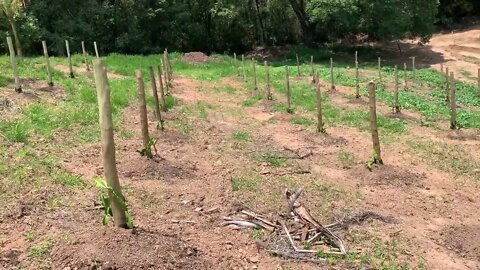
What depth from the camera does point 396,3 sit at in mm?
25516

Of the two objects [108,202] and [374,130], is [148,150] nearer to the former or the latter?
[108,202]

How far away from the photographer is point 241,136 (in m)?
11.1

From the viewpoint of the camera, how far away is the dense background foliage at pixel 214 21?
25297mm

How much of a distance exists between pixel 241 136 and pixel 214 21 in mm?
23278

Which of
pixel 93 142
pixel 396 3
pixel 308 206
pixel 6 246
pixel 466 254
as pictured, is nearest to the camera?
pixel 6 246

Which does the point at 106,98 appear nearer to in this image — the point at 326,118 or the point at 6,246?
the point at 6,246

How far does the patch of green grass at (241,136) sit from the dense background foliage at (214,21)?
1166 cm

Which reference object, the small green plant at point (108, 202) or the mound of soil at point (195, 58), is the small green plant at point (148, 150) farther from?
the mound of soil at point (195, 58)

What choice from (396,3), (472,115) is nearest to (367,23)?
(396,3)

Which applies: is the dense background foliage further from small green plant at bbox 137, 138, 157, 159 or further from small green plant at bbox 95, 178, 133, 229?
small green plant at bbox 95, 178, 133, 229

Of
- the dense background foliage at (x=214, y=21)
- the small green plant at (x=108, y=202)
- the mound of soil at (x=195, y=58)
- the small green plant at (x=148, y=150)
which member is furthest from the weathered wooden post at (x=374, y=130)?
the mound of soil at (x=195, y=58)

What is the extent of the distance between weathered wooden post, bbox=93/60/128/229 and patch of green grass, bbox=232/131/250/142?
18.9ft

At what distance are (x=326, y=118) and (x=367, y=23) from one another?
13.8 m

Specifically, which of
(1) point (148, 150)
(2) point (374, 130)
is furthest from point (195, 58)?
(1) point (148, 150)
